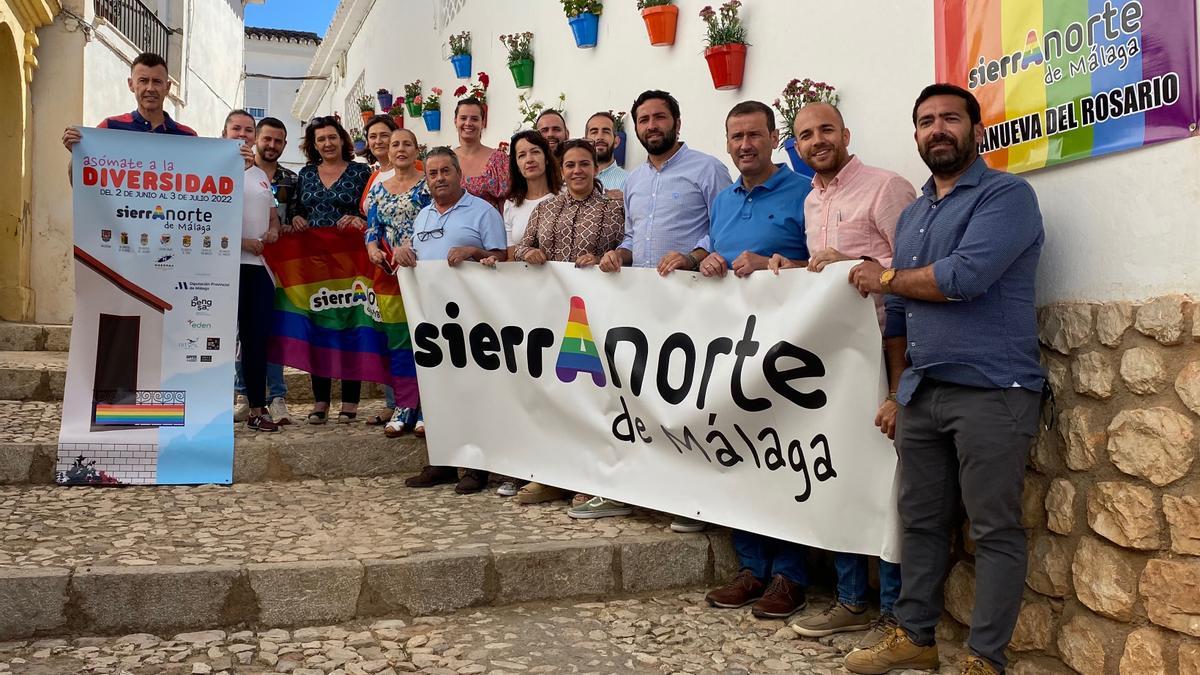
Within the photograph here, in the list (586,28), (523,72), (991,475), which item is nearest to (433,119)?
(523,72)

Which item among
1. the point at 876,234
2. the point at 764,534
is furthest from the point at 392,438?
the point at 876,234

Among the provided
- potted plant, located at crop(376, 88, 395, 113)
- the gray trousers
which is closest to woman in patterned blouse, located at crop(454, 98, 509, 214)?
the gray trousers

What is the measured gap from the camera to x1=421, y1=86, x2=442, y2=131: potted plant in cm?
1026

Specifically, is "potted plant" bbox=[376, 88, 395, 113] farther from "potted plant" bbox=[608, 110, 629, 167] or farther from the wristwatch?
the wristwatch

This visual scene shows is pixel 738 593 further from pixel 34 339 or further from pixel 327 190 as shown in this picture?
pixel 34 339

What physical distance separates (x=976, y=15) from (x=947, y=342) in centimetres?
113

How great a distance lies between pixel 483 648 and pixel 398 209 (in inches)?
103

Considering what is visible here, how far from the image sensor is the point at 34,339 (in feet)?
26.1

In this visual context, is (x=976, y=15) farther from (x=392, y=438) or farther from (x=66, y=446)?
(x=66, y=446)

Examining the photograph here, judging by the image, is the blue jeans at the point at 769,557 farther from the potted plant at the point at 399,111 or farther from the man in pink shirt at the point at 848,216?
the potted plant at the point at 399,111

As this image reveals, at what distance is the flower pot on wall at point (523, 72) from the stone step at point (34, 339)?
13.5ft

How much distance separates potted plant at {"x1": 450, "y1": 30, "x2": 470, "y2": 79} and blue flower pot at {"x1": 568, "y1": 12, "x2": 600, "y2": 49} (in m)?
2.90

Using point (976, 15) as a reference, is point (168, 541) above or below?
below

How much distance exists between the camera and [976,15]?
3186 mm
